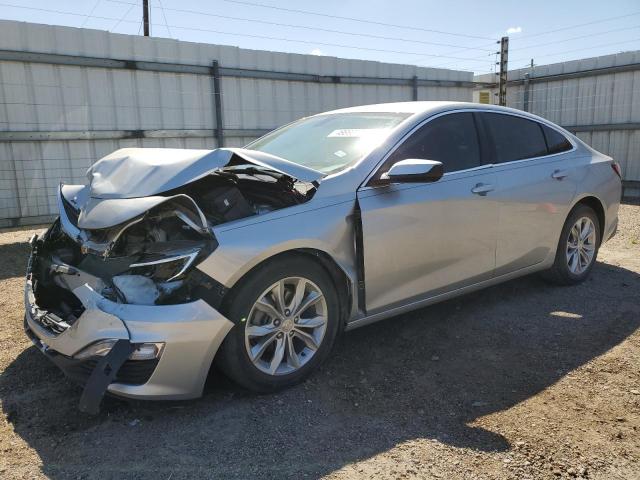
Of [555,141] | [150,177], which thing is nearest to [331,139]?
[150,177]

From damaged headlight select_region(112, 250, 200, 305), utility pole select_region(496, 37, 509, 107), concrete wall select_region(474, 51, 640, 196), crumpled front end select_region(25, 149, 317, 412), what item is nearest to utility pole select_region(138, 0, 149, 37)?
utility pole select_region(496, 37, 509, 107)

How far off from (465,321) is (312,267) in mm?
1696

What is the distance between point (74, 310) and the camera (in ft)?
9.98

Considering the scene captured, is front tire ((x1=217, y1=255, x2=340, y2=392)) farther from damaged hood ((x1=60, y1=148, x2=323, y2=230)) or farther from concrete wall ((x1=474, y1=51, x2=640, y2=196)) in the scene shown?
concrete wall ((x1=474, y1=51, x2=640, y2=196))

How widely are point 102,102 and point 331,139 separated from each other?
5.41m

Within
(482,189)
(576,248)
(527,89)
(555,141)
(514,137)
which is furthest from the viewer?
(527,89)

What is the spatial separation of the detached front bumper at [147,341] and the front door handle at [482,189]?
212cm

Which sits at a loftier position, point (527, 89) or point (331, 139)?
point (527, 89)

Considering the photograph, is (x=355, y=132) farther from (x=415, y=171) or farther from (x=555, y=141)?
(x=555, y=141)

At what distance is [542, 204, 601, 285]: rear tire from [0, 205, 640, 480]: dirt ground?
852 mm

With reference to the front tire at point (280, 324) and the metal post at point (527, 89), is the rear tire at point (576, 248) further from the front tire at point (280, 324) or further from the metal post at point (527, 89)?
the metal post at point (527, 89)

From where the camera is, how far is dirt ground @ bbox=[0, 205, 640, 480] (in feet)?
8.15

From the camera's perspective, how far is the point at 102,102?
26.4 ft

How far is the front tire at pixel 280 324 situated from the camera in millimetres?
2879
